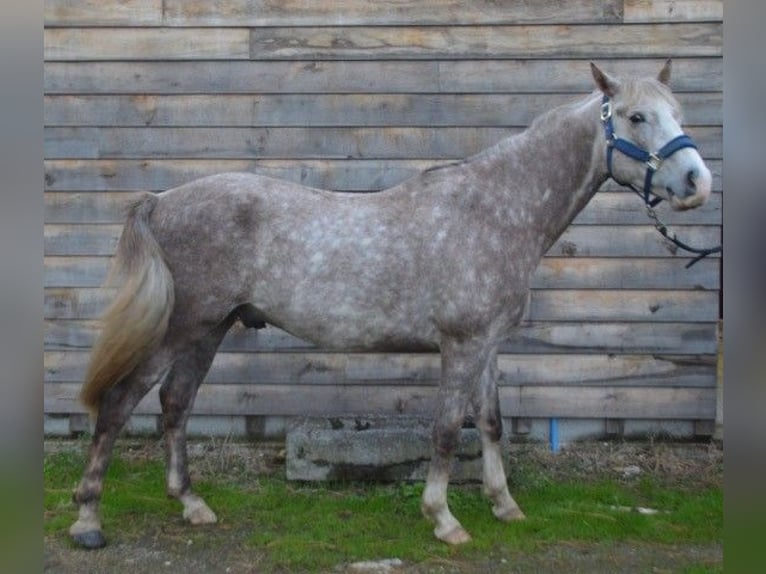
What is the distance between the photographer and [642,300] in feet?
15.2

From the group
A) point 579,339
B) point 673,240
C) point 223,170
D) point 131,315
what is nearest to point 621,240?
point 579,339

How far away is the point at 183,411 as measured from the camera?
3.64m

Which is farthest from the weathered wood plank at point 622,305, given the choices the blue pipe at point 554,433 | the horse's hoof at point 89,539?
the horse's hoof at point 89,539

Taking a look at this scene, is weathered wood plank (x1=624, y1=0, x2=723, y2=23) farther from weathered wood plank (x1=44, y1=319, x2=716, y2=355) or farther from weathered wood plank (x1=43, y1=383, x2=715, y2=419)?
weathered wood plank (x1=43, y1=383, x2=715, y2=419)

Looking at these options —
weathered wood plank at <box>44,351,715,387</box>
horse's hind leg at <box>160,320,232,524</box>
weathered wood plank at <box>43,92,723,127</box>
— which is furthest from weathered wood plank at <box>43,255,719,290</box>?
horse's hind leg at <box>160,320,232,524</box>

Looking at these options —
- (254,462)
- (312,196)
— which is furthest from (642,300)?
(254,462)

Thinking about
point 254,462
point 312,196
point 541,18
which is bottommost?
point 254,462

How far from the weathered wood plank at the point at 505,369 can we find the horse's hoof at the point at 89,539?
4.96 feet

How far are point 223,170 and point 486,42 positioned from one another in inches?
80.7

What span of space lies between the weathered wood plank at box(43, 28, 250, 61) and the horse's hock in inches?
107

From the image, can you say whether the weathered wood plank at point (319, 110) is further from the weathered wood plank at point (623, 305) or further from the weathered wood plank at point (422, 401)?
the weathered wood plank at point (422, 401)

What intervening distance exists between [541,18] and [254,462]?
12.0 feet

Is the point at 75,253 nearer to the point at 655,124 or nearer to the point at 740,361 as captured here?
the point at 655,124

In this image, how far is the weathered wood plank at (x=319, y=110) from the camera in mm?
4602
